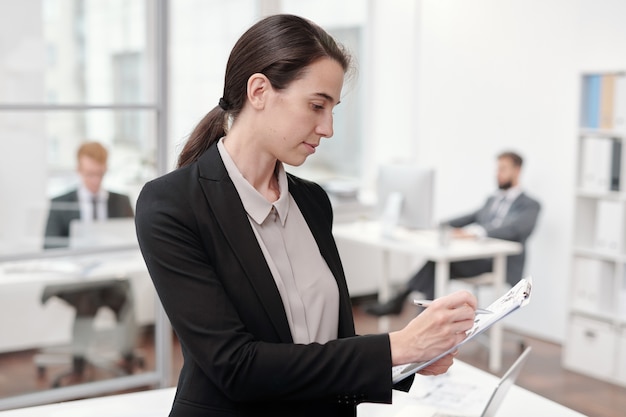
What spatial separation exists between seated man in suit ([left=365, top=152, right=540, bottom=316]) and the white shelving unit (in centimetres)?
38

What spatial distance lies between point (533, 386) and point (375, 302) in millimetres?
2279

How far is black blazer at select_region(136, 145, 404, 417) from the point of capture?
4.44 feet

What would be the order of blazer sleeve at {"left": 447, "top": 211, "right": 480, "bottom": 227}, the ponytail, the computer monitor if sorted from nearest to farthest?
the ponytail < the computer monitor < blazer sleeve at {"left": 447, "top": 211, "right": 480, "bottom": 227}

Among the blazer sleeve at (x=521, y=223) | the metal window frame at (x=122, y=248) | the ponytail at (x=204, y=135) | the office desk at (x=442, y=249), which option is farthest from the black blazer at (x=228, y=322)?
the blazer sleeve at (x=521, y=223)

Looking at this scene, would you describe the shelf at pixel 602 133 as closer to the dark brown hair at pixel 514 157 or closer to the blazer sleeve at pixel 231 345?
the dark brown hair at pixel 514 157

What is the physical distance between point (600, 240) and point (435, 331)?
4233 millimetres

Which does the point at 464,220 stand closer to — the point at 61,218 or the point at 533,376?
the point at 533,376

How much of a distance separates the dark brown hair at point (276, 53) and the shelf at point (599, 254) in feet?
13.4

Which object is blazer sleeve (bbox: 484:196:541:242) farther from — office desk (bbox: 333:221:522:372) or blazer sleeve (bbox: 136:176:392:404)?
blazer sleeve (bbox: 136:176:392:404)

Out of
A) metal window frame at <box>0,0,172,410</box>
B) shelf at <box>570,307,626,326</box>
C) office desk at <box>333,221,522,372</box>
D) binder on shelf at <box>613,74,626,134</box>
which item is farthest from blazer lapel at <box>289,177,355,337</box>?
shelf at <box>570,307,626,326</box>

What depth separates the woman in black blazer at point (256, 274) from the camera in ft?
4.46

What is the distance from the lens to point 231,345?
4.43 feet

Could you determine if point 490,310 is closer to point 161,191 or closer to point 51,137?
point 161,191

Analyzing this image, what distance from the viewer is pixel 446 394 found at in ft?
7.47
